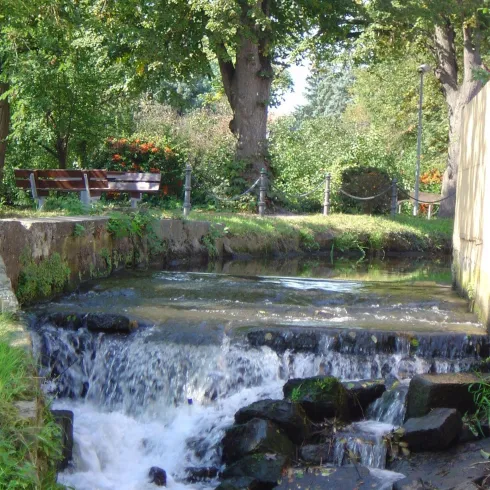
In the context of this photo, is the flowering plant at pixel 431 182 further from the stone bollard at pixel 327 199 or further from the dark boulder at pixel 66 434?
the dark boulder at pixel 66 434

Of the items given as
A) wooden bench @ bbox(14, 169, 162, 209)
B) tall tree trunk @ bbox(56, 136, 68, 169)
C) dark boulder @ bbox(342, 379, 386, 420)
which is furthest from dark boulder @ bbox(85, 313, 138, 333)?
tall tree trunk @ bbox(56, 136, 68, 169)

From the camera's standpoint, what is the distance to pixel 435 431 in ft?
18.9

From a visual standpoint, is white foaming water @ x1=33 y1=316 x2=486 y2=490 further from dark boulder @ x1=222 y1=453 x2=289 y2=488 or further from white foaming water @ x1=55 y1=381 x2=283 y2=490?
dark boulder @ x1=222 y1=453 x2=289 y2=488

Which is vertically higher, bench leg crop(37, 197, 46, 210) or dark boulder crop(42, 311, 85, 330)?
bench leg crop(37, 197, 46, 210)

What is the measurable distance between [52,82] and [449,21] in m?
11.5

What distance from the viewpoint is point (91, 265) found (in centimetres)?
1111

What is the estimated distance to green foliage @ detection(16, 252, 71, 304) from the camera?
8.83 metres

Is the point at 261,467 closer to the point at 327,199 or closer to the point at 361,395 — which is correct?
the point at 361,395

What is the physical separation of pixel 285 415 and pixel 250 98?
15426mm

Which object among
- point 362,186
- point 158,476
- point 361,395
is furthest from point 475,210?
point 362,186

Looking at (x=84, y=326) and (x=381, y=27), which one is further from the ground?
(x=381, y=27)

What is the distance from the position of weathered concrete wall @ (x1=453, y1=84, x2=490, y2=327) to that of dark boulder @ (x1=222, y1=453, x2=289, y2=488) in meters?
3.15

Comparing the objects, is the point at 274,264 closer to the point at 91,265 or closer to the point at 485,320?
the point at 91,265

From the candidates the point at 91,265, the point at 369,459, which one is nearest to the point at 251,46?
the point at 91,265
